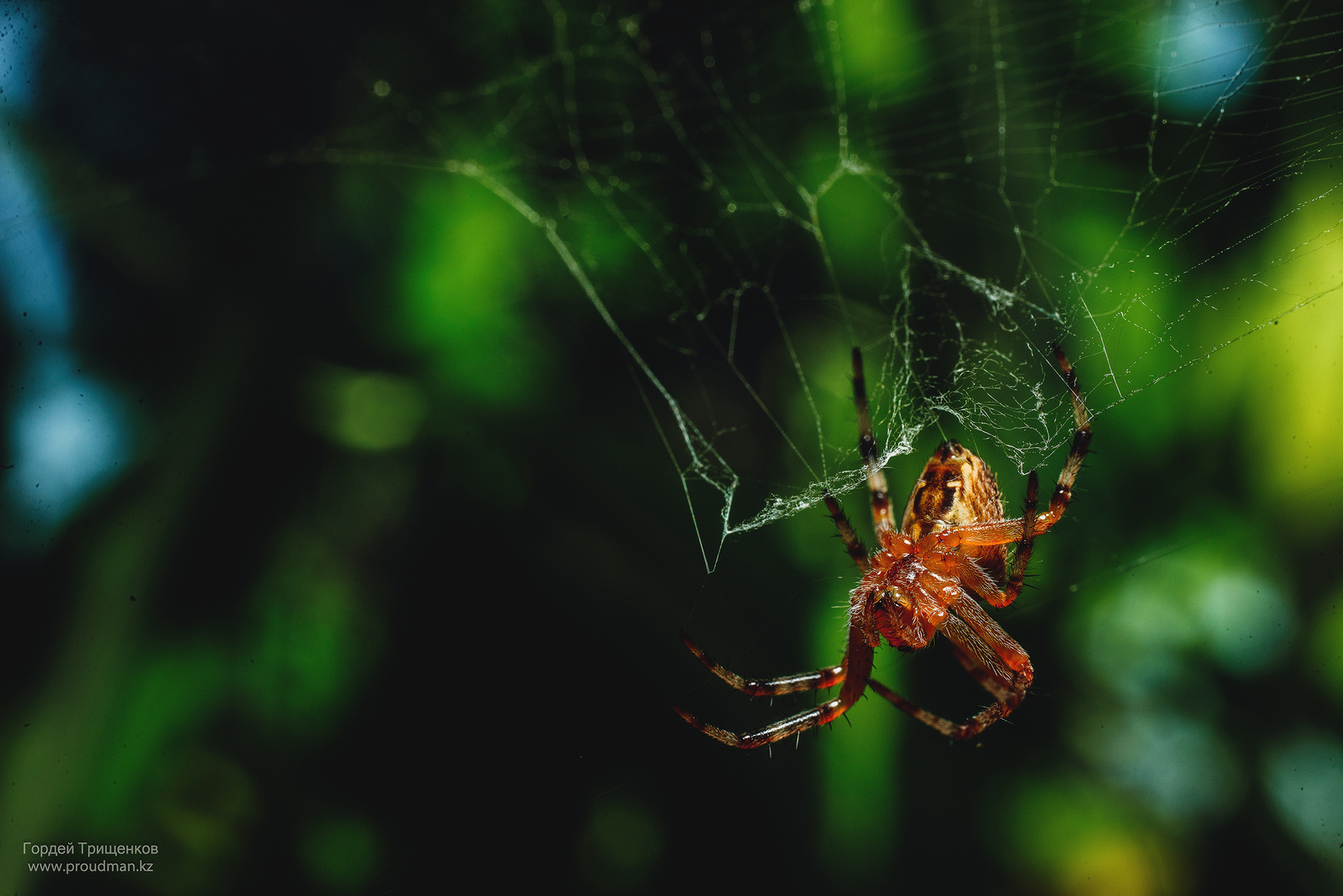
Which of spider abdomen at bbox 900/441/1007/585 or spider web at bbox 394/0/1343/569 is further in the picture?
spider web at bbox 394/0/1343/569

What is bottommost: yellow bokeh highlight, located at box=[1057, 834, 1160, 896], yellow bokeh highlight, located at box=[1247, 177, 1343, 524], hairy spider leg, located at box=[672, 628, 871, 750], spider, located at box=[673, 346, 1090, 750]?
yellow bokeh highlight, located at box=[1057, 834, 1160, 896]

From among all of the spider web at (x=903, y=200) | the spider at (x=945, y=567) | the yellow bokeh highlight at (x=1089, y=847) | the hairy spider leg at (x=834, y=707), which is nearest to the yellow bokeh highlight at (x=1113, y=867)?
the yellow bokeh highlight at (x=1089, y=847)

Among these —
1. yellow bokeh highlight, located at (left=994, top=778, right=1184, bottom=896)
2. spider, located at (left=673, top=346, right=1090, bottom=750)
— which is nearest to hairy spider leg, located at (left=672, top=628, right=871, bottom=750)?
spider, located at (left=673, top=346, right=1090, bottom=750)

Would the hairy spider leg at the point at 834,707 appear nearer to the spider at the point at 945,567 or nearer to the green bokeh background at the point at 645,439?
the spider at the point at 945,567

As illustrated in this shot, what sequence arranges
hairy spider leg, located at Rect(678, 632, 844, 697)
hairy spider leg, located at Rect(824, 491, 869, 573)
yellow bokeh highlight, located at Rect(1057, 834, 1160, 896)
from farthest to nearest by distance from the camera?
1. yellow bokeh highlight, located at Rect(1057, 834, 1160, 896)
2. hairy spider leg, located at Rect(678, 632, 844, 697)
3. hairy spider leg, located at Rect(824, 491, 869, 573)

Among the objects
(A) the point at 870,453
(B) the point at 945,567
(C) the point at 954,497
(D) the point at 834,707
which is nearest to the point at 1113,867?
(D) the point at 834,707

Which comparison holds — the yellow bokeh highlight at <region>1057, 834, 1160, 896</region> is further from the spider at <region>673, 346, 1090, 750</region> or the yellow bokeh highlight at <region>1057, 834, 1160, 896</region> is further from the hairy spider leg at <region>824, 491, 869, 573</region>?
the hairy spider leg at <region>824, 491, 869, 573</region>

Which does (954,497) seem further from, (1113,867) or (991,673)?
(1113,867)
